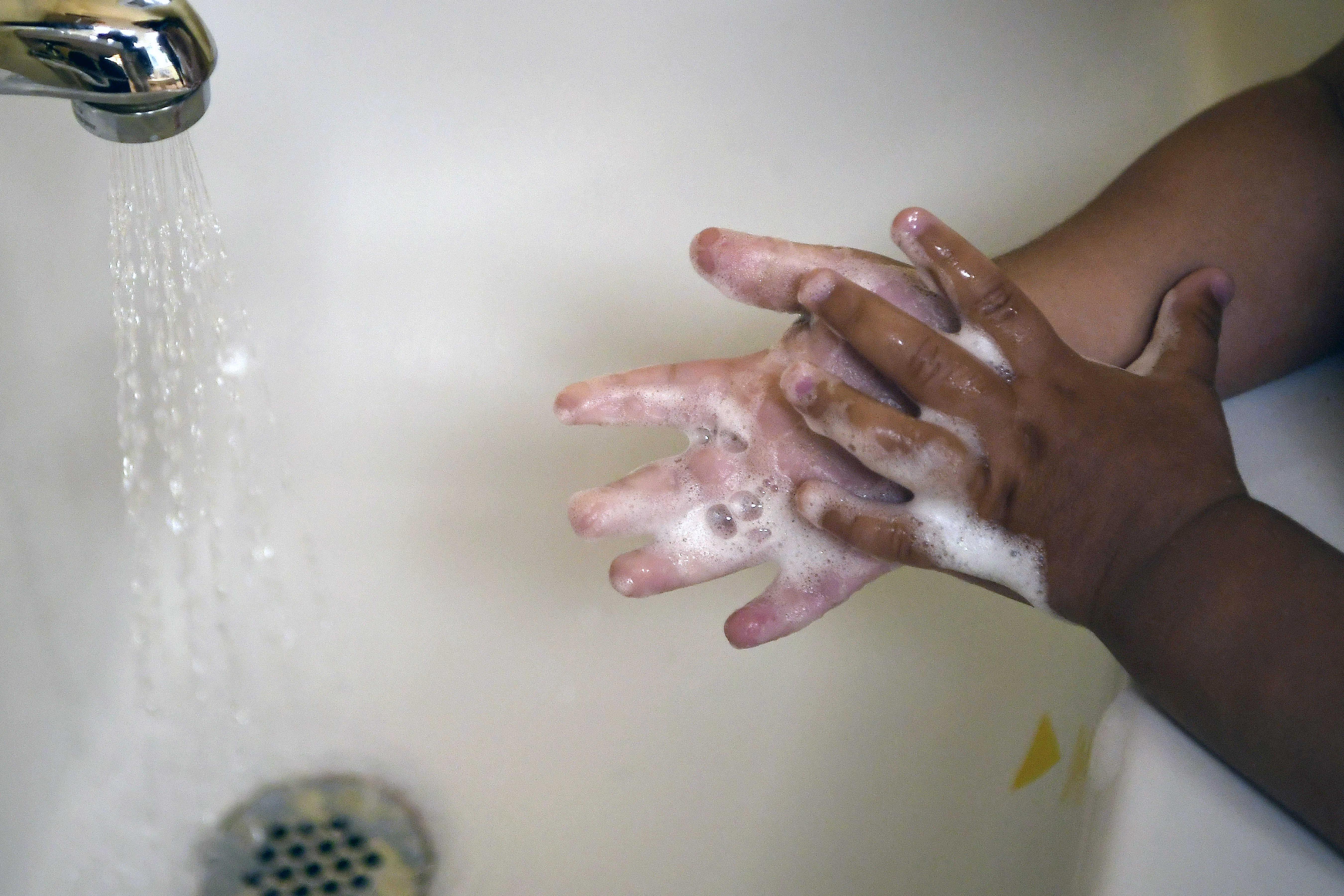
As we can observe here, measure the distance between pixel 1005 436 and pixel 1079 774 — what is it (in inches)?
5.5

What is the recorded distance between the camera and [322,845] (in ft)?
2.30

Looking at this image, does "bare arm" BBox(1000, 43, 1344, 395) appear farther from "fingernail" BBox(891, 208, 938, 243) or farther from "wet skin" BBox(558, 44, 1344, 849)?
"fingernail" BBox(891, 208, 938, 243)

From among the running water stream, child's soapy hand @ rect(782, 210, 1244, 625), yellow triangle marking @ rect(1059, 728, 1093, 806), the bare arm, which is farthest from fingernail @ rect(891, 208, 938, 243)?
the running water stream

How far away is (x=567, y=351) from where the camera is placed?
84 cm

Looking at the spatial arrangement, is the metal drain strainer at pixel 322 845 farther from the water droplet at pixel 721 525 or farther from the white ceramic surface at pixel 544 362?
the water droplet at pixel 721 525

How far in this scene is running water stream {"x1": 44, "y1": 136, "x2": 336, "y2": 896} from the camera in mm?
701

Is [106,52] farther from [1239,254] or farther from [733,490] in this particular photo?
[1239,254]

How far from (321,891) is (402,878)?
5cm

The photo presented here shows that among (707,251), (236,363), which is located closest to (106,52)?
(707,251)

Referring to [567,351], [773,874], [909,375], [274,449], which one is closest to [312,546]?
[274,449]

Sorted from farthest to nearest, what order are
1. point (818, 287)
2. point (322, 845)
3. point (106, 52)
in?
point (322, 845) < point (818, 287) < point (106, 52)

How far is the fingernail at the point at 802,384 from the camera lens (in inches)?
18.6

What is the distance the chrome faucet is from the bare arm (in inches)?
15.5

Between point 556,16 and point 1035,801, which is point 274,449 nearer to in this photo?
point 556,16
